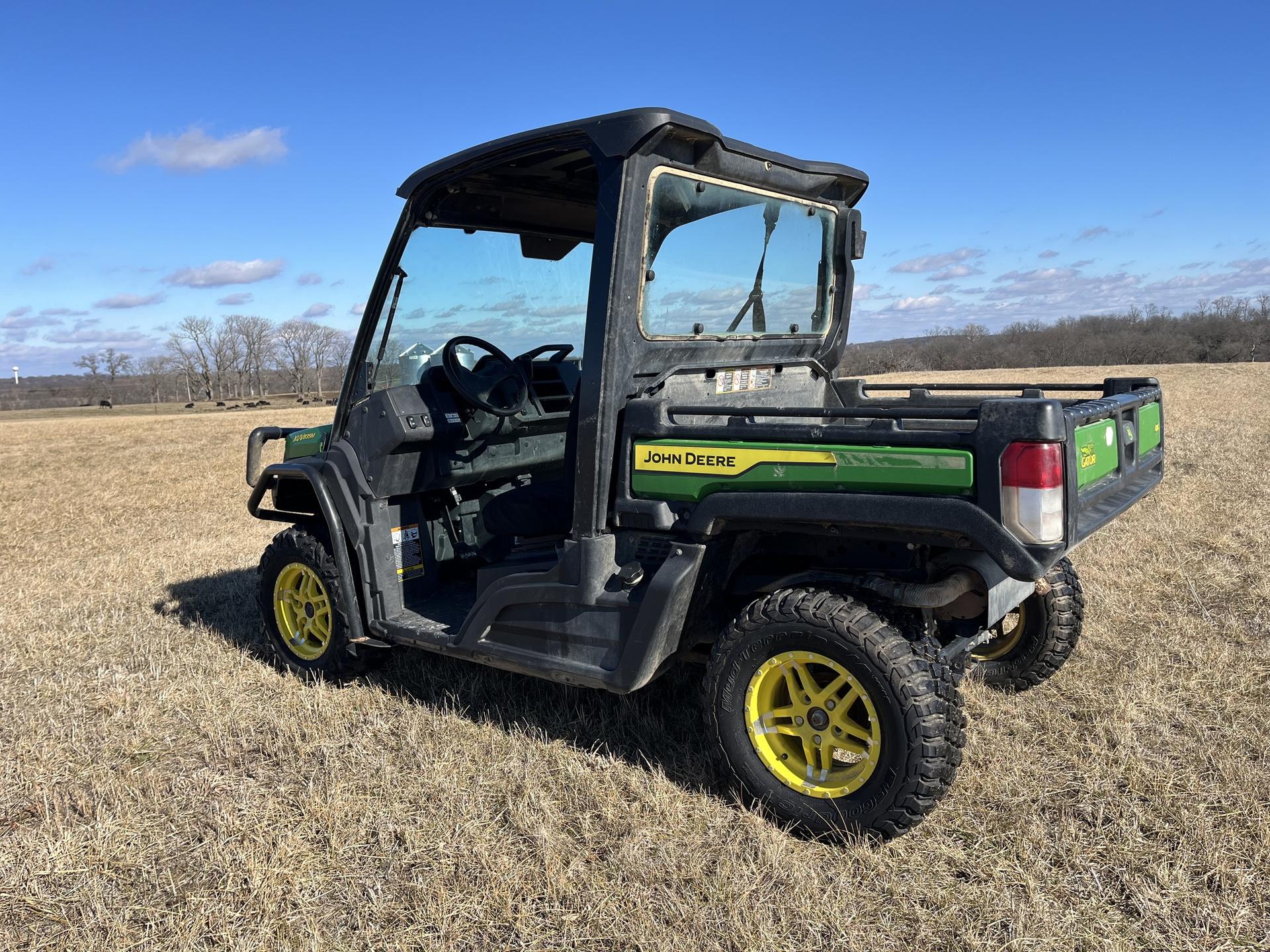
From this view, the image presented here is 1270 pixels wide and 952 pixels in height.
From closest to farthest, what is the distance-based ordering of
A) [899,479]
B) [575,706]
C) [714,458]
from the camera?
[899,479], [714,458], [575,706]

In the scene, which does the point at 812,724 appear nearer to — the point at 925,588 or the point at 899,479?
the point at 925,588

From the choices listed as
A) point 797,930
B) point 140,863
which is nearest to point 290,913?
point 140,863

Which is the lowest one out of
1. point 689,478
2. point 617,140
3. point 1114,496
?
point 1114,496

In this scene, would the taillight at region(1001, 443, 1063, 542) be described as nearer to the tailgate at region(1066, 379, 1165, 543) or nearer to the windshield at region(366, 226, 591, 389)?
the tailgate at region(1066, 379, 1165, 543)

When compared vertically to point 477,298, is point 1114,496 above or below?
below

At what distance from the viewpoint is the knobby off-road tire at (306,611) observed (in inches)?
173

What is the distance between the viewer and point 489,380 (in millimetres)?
4375

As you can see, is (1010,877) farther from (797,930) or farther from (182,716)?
(182,716)

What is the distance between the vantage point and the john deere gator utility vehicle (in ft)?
9.46

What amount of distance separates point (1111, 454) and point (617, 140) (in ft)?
6.86

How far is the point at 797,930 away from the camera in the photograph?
2578 millimetres

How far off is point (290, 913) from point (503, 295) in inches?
110

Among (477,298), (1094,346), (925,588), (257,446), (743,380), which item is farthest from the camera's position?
(1094,346)

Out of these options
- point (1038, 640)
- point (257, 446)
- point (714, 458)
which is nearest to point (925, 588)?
point (714, 458)
